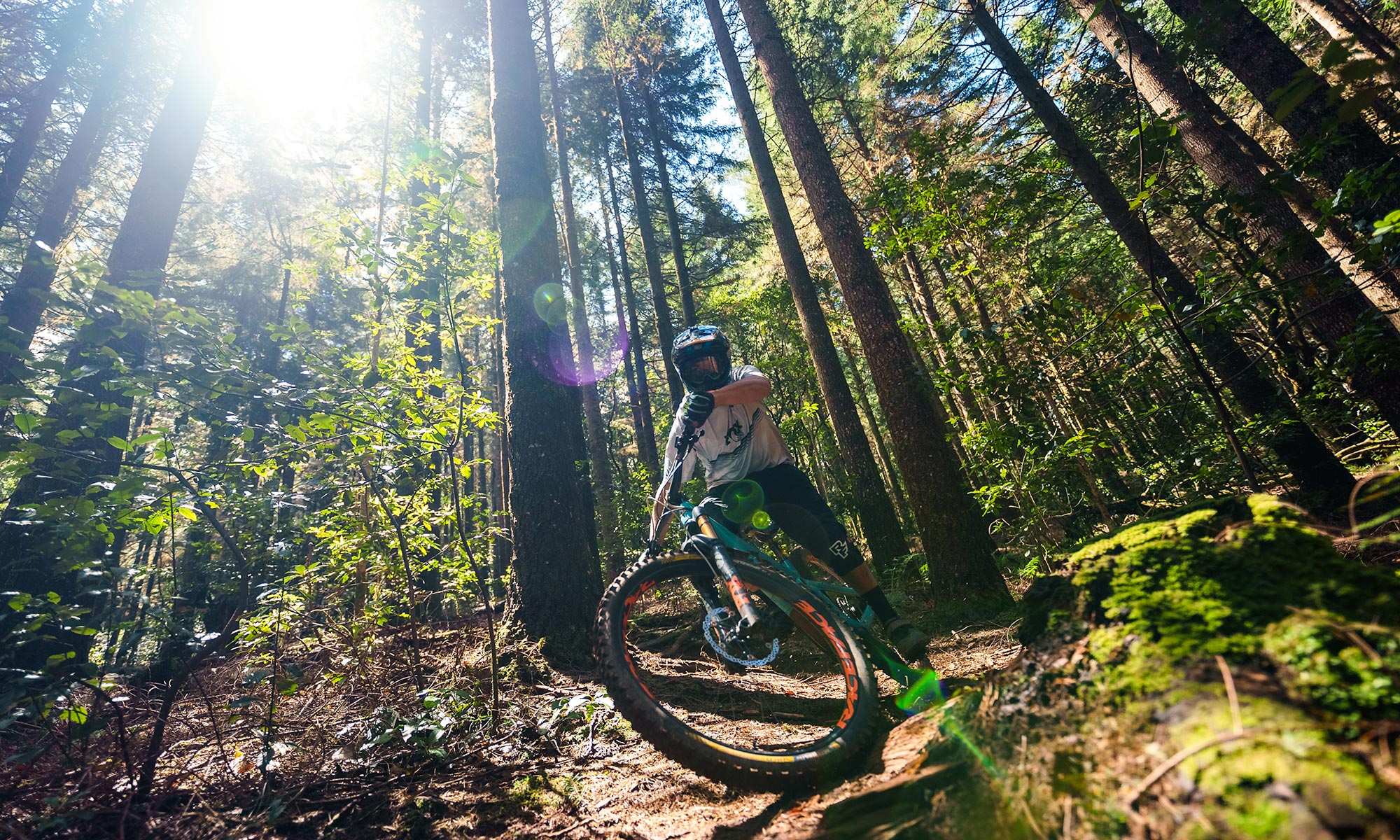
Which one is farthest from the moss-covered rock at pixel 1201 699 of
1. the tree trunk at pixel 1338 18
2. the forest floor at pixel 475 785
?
the tree trunk at pixel 1338 18

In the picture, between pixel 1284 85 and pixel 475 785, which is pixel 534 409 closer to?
pixel 475 785

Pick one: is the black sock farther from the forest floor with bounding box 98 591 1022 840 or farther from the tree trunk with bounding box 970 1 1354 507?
the tree trunk with bounding box 970 1 1354 507

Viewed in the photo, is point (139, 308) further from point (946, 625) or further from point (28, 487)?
point (946, 625)

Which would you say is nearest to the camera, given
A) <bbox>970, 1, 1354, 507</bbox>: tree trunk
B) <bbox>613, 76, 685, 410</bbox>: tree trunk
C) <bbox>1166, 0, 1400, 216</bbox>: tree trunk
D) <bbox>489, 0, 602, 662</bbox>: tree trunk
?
<bbox>1166, 0, 1400, 216</bbox>: tree trunk

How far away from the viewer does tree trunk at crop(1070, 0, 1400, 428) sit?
292cm

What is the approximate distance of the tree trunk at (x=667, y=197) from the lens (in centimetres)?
1275

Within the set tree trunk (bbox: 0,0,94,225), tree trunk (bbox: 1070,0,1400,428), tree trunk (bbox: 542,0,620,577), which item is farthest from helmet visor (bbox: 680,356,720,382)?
tree trunk (bbox: 0,0,94,225)

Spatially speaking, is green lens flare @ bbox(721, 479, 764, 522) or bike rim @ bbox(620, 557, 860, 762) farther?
green lens flare @ bbox(721, 479, 764, 522)

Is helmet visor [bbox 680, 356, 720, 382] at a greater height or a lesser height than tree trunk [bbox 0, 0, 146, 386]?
lesser

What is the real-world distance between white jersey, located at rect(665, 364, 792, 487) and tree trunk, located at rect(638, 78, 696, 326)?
31.8ft

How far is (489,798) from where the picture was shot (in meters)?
2.32

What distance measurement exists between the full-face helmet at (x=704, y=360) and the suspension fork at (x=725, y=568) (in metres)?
0.87

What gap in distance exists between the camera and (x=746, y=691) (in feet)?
12.4

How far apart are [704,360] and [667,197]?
12211mm
